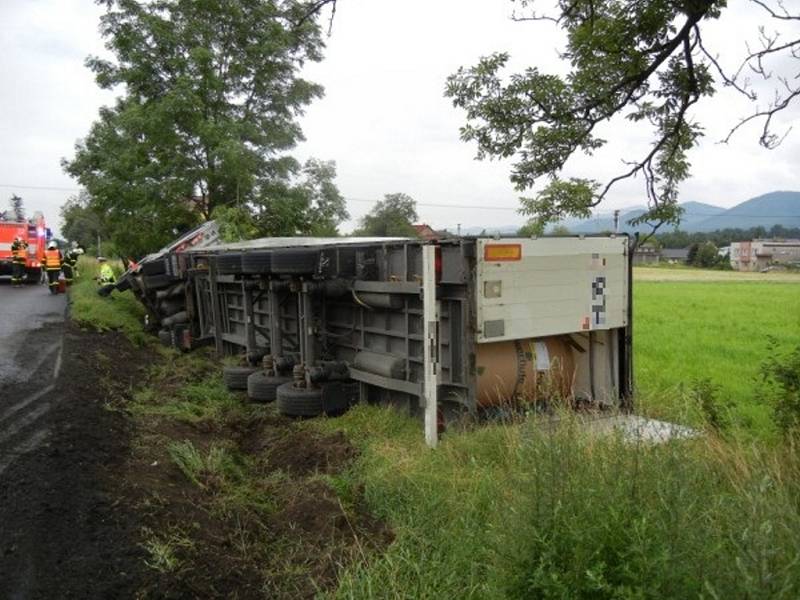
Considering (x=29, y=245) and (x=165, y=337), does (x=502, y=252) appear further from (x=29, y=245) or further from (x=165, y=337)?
(x=29, y=245)

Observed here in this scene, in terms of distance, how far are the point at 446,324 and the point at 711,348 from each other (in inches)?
371

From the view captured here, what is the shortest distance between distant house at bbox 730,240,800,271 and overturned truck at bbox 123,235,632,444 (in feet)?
281

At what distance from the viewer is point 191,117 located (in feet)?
56.6

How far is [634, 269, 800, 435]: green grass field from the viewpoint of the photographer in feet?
21.5

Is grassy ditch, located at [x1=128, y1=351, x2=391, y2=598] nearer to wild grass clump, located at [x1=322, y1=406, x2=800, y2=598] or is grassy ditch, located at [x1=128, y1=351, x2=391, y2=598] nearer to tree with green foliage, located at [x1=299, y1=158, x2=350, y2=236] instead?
wild grass clump, located at [x1=322, y1=406, x2=800, y2=598]

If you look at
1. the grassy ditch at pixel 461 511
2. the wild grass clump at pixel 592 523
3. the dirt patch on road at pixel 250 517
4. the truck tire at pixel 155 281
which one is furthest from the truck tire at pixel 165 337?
the wild grass clump at pixel 592 523

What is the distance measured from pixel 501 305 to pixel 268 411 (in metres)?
3.20

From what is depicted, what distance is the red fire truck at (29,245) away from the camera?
905 inches

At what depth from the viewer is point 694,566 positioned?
231 centimetres

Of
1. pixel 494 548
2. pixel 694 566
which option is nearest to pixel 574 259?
pixel 494 548

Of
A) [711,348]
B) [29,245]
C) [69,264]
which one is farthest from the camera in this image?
[29,245]

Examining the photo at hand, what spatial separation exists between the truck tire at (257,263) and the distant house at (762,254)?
8623 cm

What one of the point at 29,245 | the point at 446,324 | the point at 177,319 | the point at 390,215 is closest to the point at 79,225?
the point at 390,215

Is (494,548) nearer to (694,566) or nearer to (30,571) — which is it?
(694,566)
